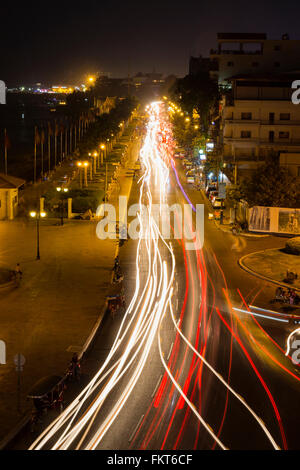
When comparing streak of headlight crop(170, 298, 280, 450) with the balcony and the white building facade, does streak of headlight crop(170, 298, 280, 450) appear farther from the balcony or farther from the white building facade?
the white building facade

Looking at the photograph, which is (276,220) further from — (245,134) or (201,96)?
(201,96)

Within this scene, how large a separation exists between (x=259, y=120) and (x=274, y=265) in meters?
Answer: 28.3

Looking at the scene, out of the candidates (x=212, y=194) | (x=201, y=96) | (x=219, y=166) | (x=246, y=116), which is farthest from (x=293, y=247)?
(x=201, y=96)

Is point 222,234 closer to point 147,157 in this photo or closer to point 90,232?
point 90,232

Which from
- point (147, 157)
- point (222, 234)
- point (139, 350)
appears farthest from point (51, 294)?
point (147, 157)

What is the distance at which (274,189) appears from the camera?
39938 mm

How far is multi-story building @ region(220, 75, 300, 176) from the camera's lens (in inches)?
2199

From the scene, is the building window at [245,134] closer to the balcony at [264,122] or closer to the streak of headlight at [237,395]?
the balcony at [264,122]

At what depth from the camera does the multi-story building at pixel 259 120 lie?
5584 centimetres

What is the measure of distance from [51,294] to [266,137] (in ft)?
121

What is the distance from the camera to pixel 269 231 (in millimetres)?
39094

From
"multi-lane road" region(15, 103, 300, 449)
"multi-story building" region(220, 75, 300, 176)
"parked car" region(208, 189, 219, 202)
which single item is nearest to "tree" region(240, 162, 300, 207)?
"parked car" region(208, 189, 219, 202)

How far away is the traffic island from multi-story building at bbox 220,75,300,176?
23923 millimetres
